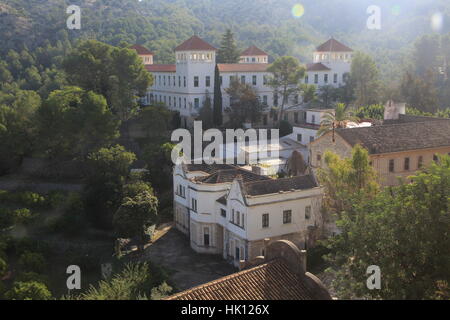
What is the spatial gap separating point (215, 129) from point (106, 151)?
1708cm

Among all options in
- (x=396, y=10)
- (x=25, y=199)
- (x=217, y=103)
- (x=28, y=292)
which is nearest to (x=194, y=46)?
(x=217, y=103)

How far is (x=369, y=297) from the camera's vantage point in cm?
1895

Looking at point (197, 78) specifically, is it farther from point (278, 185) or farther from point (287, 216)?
point (287, 216)

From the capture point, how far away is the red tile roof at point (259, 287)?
1822 cm

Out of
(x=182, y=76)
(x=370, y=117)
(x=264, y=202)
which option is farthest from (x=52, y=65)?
(x=264, y=202)

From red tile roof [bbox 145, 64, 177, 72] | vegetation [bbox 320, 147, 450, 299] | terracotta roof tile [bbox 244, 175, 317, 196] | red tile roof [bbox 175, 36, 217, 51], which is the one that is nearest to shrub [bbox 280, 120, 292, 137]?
red tile roof [bbox 175, 36, 217, 51]

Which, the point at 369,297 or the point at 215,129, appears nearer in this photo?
the point at 369,297

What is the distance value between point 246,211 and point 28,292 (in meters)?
13.1

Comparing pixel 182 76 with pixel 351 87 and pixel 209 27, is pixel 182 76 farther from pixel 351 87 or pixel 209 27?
pixel 209 27

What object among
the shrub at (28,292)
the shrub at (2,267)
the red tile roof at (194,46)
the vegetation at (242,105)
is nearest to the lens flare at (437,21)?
the vegetation at (242,105)
